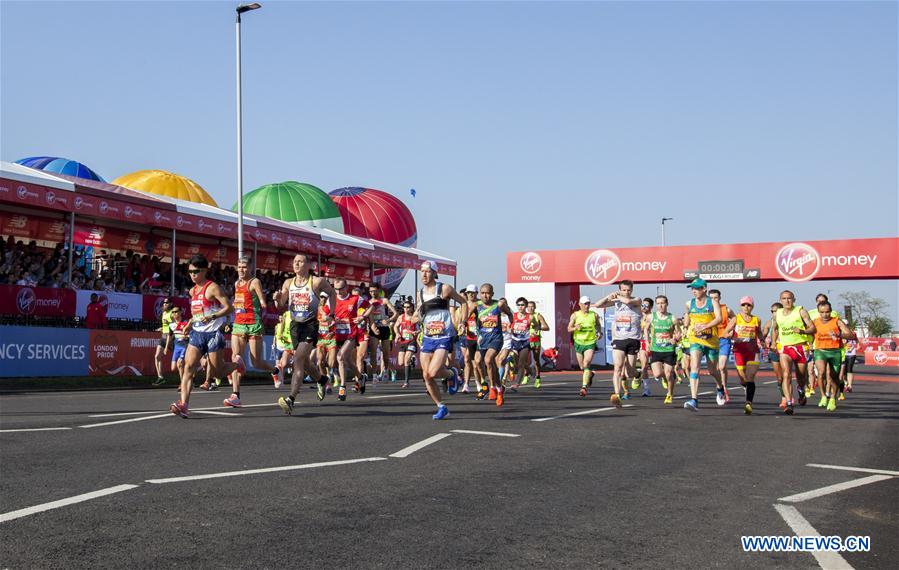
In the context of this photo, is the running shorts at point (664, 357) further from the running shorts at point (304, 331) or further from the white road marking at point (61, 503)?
the white road marking at point (61, 503)

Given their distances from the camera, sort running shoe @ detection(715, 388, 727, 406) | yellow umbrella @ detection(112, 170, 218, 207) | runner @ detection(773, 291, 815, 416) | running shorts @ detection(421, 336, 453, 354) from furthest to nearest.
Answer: yellow umbrella @ detection(112, 170, 218, 207)
running shoe @ detection(715, 388, 727, 406)
runner @ detection(773, 291, 815, 416)
running shorts @ detection(421, 336, 453, 354)

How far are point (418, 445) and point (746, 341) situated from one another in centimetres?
836

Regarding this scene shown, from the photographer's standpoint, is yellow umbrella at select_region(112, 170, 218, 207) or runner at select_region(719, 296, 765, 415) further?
yellow umbrella at select_region(112, 170, 218, 207)

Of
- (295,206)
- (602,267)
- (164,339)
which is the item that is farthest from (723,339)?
(295,206)

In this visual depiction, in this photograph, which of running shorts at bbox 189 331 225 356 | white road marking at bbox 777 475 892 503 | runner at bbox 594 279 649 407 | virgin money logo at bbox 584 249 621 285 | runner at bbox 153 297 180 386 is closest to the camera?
white road marking at bbox 777 475 892 503

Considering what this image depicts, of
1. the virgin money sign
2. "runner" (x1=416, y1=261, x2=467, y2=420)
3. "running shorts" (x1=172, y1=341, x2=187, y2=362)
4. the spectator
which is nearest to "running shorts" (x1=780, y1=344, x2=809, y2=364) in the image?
"runner" (x1=416, y1=261, x2=467, y2=420)

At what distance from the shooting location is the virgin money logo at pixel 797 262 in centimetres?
4000

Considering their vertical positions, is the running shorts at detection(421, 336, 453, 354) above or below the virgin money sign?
below

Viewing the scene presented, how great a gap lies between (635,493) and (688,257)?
37.4 metres

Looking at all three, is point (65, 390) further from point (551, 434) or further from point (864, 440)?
point (864, 440)

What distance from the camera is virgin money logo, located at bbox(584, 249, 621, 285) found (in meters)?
44.0

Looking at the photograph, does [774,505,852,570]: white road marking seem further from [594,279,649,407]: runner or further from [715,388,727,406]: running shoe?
[715,388,727,406]: running shoe

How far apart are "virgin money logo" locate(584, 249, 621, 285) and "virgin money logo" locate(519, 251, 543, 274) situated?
2549 mm

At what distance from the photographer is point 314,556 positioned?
4.47m
